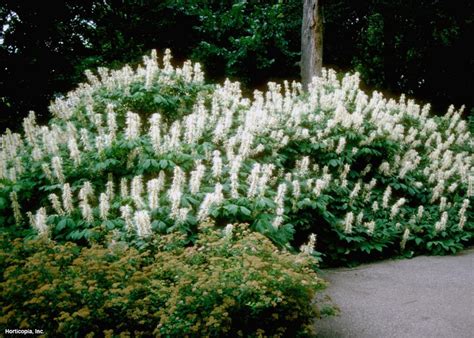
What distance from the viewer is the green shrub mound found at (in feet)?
9.95

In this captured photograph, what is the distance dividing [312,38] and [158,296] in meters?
9.82

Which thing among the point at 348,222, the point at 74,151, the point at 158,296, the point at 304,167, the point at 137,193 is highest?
the point at 74,151

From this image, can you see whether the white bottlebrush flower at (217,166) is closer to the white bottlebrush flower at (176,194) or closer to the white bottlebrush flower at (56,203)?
the white bottlebrush flower at (176,194)

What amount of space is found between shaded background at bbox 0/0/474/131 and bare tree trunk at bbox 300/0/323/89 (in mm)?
1756

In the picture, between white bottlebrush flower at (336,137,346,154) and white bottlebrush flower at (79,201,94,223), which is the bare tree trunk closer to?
white bottlebrush flower at (336,137,346,154)

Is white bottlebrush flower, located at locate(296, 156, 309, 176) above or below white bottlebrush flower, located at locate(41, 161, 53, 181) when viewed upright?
below

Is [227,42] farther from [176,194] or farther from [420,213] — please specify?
[176,194]

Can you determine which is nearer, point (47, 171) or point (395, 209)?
point (47, 171)

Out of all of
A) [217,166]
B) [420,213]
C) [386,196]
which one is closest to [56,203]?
[217,166]

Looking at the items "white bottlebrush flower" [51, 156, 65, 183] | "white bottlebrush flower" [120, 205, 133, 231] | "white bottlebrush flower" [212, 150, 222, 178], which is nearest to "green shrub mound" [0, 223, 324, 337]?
"white bottlebrush flower" [120, 205, 133, 231]

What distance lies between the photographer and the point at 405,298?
491 centimetres

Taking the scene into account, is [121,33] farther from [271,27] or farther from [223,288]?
[223,288]

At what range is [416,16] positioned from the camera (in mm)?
13289

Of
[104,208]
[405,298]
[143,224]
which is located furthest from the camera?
[405,298]
